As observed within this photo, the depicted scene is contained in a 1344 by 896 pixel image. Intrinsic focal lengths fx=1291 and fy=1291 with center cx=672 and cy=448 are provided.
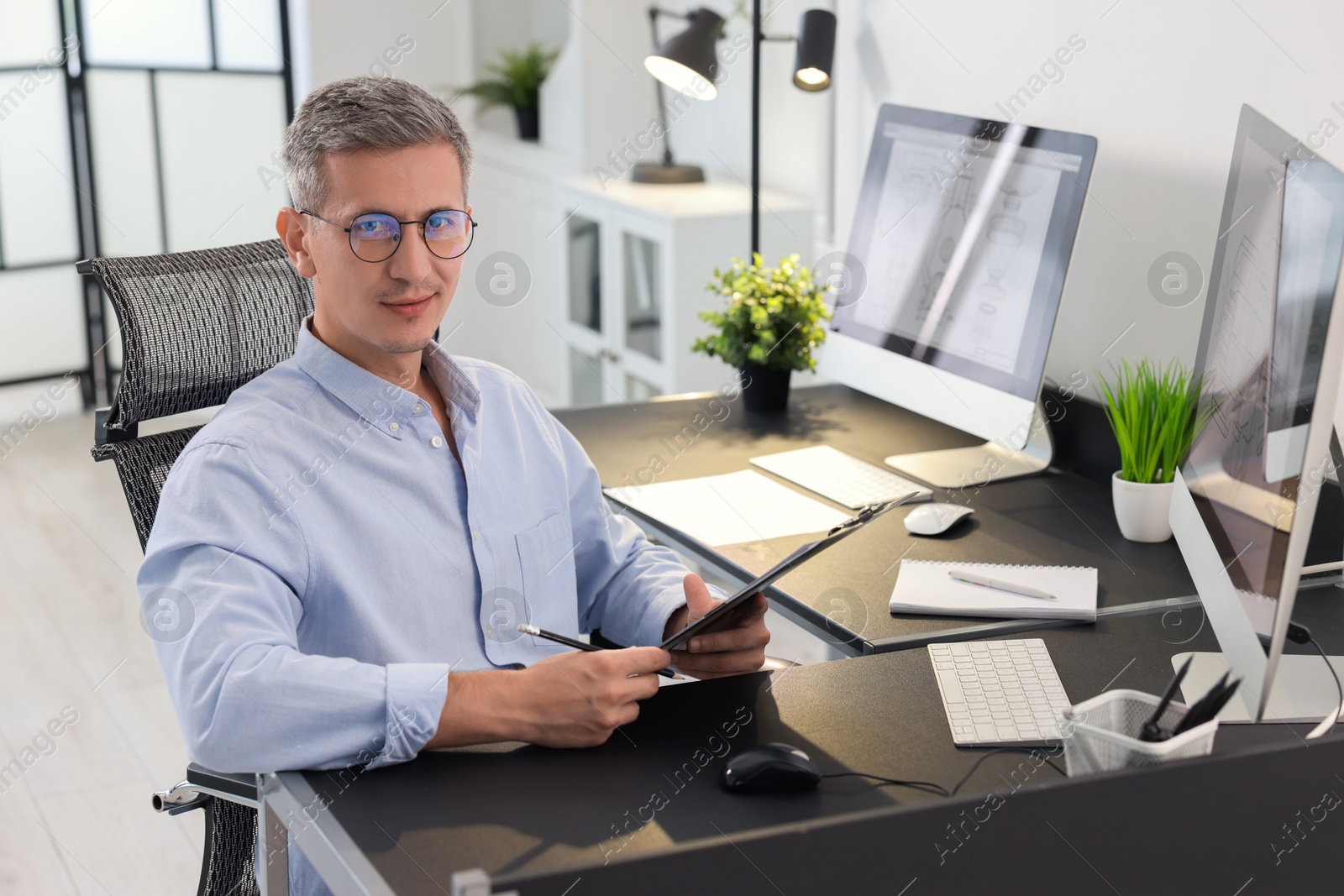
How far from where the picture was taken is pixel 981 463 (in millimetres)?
2188

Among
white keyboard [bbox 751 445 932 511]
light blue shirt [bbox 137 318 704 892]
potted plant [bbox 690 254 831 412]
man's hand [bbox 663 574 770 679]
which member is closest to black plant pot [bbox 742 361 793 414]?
potted plant [bbox 690 254 831 412]

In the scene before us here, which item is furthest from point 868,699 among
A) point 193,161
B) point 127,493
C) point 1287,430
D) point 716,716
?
point 193,161

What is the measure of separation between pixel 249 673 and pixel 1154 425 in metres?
1.29

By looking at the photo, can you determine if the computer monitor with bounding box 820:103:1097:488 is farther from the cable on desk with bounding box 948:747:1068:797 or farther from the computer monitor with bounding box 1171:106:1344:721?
the cable on desk with bounding box 948:747:1068:797

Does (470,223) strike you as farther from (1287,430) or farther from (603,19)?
(603,19)

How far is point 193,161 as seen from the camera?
5168mm

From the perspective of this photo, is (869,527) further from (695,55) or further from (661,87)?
(661,87)

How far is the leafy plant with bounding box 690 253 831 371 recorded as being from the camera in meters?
2.44

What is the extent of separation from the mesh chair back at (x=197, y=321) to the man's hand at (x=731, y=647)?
68cm

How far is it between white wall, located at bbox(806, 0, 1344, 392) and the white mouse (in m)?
0.48

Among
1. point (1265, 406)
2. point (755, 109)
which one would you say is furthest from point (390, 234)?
point (755, 109)

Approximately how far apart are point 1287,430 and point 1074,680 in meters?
0.38

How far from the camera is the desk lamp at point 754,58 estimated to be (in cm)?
258

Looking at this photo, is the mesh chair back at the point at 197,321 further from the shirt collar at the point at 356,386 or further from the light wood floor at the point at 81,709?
the light wood floor at the point at 81,709
